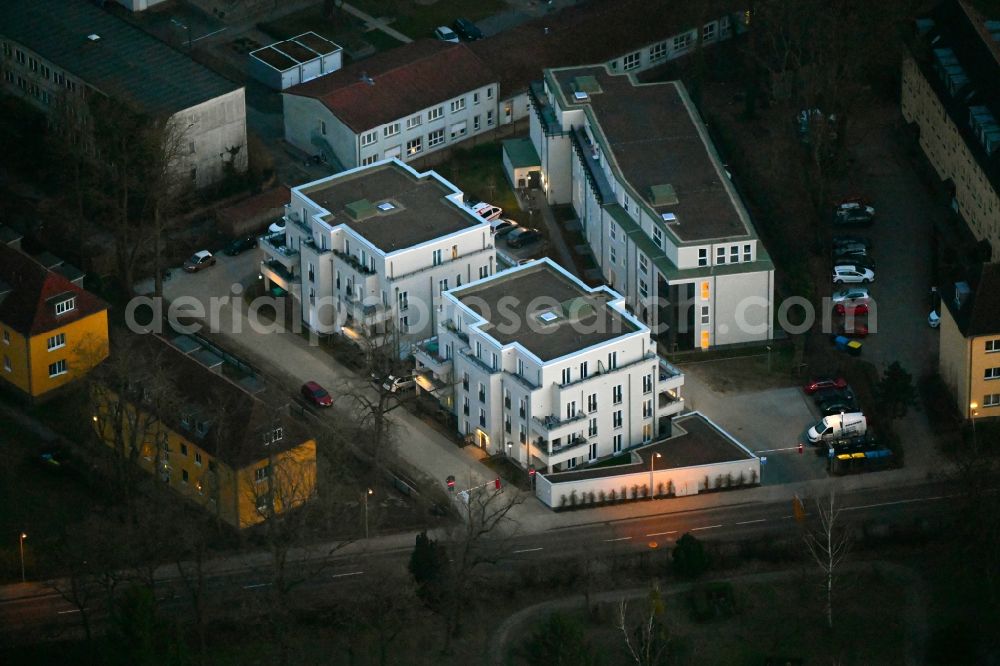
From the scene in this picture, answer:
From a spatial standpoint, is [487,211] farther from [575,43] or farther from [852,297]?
[852,297]

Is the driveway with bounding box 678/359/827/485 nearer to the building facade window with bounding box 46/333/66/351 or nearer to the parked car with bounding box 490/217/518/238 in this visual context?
the parked car with bounding box 490/217/518/238

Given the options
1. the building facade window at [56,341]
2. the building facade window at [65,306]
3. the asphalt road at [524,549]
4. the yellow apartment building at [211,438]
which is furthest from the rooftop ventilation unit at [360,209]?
the asphalt road at [524,549]

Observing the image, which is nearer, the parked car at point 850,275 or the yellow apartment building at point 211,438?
the yellow apartment building at point 211,438

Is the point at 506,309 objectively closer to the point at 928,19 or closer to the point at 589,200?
the point at 589,200

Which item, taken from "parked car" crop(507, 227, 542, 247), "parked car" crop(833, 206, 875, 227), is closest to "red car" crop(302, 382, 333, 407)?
"parked car" crop(507, 227, 542, 247)

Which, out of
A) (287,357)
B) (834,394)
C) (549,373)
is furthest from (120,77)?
(834,394)

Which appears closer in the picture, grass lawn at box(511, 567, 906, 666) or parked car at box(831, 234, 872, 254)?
grass lawn at box(511, 567, 906, 666)

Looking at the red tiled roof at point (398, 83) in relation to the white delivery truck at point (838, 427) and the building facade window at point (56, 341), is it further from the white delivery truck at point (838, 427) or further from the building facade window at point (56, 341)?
the white delivery truck at point (838, 427)
